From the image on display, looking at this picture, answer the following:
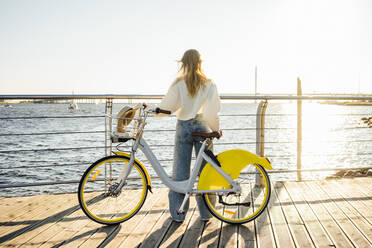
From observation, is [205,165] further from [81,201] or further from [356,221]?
[356,221]

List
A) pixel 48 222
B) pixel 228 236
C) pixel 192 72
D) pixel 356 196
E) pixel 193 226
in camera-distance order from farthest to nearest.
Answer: pixel 356 196, pixel 48 222, pixel 193 226, pixel 192 72, pixel 228 236

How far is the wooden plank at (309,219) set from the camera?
2.97m

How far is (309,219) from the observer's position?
136 inches

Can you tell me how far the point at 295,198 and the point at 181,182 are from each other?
151cm

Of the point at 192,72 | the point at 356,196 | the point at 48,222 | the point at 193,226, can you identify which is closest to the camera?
the point at 192,72

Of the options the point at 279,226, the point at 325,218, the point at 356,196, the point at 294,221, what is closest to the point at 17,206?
the point at 279,226

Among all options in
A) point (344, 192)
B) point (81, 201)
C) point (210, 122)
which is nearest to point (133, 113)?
point (210, 122)

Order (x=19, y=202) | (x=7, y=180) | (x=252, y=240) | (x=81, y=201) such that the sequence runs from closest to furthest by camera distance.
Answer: (x=252, y=240)
(x=81, y=201)
(x=19, y=202)
(x=7, y=180)

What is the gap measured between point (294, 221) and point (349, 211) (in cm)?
70

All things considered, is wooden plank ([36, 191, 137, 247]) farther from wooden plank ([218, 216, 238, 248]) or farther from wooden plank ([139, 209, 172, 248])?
wooden plank ([218, 216, 238, 248])

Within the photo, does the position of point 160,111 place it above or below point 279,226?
above

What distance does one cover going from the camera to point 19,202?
4105mm

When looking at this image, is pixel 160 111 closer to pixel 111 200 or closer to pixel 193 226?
pixel 193 226

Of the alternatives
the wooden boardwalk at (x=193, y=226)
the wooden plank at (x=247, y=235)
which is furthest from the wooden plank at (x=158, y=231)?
the wooden plank at (x=247, y=235)
